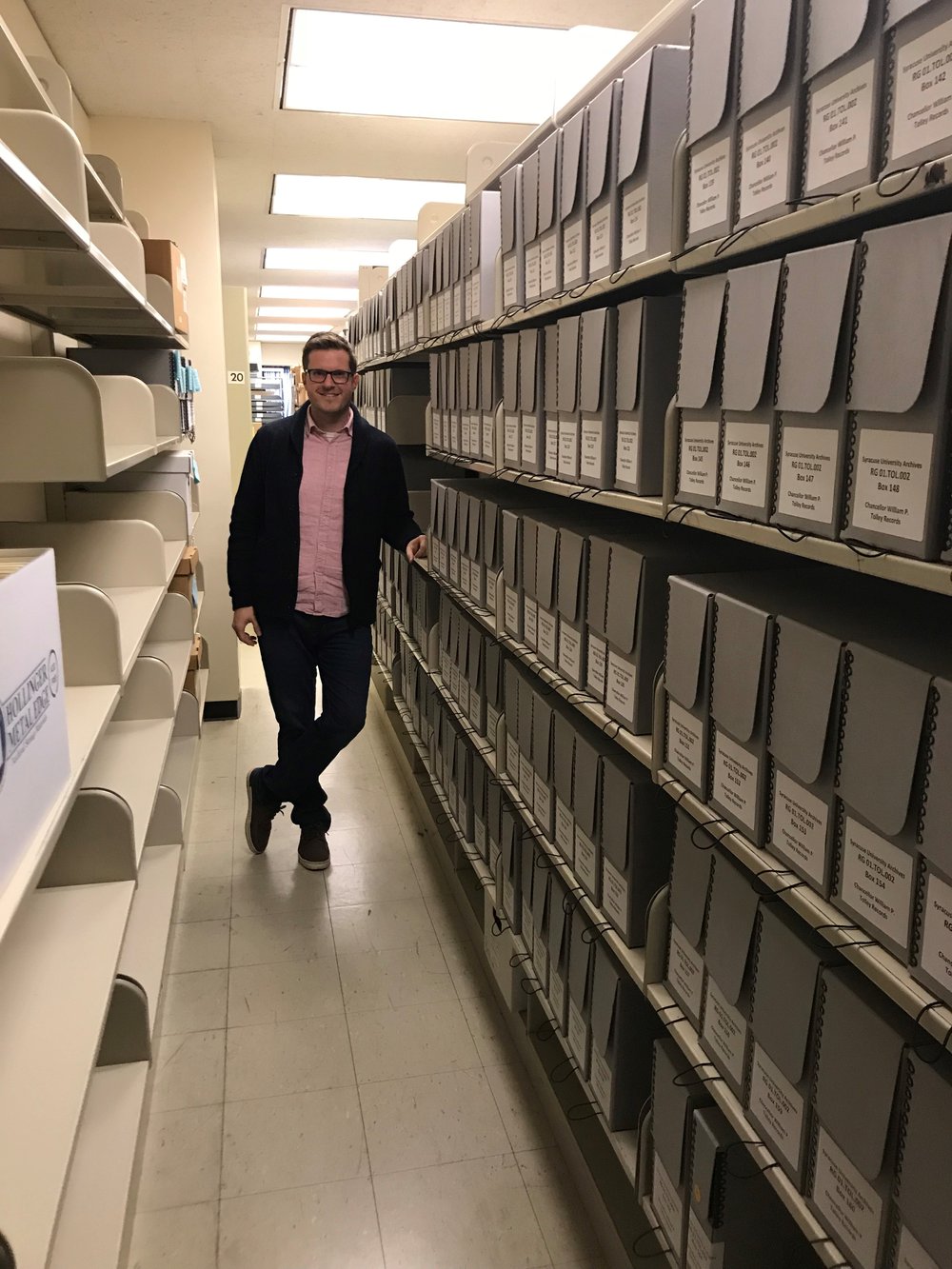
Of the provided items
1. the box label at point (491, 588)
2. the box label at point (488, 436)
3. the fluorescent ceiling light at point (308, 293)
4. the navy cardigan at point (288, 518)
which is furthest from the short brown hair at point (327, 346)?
the fluorescent ceiling light at point (308, 293)

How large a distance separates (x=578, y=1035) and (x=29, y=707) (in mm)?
1290

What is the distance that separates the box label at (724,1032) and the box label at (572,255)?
1205 millimetres

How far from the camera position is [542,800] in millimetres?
2004

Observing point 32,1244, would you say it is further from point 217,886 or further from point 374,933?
point 217,886

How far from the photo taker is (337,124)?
398 cm

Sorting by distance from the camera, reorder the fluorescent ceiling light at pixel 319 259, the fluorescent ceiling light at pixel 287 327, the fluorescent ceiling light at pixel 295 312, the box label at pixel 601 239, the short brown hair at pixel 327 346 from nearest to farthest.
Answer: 1. the box label at pixel 601 239
2. the short brown hair at pixel 327 346
3. the fluorescent ceiling light at pixel 319 259
4. the fluorescent ceiling light at pixel 295 312
5. the fluorescent ceiling light at pixel 287 327

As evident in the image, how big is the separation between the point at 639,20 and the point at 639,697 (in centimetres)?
273

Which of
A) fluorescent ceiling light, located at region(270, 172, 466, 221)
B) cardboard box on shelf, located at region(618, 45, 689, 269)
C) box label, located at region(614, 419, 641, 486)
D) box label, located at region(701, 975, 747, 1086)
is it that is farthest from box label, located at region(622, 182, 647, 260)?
fluorescent ceiling light, located at region(270, 172, 466, 221)

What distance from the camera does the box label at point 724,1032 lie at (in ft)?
3.98

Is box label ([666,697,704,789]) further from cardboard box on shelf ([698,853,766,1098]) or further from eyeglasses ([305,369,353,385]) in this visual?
eyeglasses ([305,369,353,385])

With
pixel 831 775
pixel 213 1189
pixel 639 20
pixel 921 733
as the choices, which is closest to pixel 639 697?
pixel 831 775

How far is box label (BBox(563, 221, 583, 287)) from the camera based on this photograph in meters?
1.63

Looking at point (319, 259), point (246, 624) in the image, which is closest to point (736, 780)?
point (246, 624)

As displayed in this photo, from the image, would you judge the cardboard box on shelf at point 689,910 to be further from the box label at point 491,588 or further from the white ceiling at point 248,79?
the white ceiling at point 248,79
